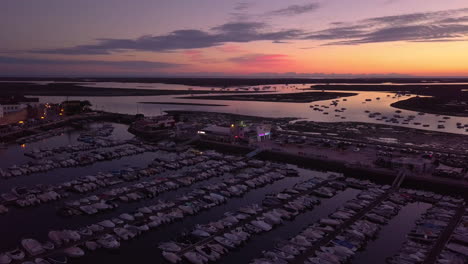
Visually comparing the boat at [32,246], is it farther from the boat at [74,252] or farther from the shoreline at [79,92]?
the shoreline at [79,92]

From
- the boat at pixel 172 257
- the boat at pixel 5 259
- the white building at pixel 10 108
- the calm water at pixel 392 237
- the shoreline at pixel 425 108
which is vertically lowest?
the calm water at pixel 392 237

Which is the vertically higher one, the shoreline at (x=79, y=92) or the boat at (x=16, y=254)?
the shoreline at (x=79, y=92)

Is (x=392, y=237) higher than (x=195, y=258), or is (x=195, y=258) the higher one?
(x=195, y=258)

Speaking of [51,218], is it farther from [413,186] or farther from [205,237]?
[413,186]

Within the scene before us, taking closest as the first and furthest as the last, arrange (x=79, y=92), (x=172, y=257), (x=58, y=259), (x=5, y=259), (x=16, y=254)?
(x=5, y=259) < (x=58, y=259) < (x=16, y=254) < (x=172, y=257) < (x=79, y=92)

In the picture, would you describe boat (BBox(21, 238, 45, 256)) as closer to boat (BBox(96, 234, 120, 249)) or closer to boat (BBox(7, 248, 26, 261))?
boat (BBox(7, 248, 26, 261))

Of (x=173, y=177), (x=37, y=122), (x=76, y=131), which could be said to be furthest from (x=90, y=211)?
(x=37, y=122)

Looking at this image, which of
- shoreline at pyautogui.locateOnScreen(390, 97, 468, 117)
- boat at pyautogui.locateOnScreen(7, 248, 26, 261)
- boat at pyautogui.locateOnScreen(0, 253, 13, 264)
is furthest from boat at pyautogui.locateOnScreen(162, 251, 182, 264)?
shoreline at pyautogui.locateOnScreen(390, 97, 468, 117)

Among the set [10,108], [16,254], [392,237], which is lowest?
[392,237]

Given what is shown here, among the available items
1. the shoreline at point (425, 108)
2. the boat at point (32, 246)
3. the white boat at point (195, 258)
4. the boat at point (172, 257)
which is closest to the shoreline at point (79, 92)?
the shoreline at point (425, 108)

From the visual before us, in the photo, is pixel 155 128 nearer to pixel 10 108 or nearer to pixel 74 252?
pixel 10 108

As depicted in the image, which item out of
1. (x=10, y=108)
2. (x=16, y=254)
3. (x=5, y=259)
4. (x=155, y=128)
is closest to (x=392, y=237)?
(x=16, y=254)

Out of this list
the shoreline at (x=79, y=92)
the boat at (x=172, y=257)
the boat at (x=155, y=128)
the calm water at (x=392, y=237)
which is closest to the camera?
the boat at (x=172, y=257)
